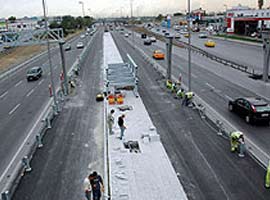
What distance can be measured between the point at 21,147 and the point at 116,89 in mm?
11311

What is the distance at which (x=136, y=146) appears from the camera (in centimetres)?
1611

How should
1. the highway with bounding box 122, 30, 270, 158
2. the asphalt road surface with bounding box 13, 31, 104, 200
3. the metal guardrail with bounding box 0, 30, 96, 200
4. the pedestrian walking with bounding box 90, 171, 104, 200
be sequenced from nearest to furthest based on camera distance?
1. the pedestrian walking with bounding box 90, 171, 104, 200
2. the asphalt road surface with bounding box 13, 31, 104, 200
3. the metal guardrail with bounding box 0, 30, 96, 200
4. the highway with bounding box 122, 30, 270, 158

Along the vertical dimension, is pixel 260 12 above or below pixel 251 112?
above

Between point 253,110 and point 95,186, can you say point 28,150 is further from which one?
point 253,110

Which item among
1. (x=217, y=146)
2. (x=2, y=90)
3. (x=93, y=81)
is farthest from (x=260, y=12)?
(x=217, y=146)

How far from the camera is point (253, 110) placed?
19.2 meters

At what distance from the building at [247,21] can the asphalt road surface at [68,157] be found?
2752 inches

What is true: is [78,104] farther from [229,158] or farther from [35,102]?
[229,158]

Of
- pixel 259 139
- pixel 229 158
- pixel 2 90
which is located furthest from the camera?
pixel 2 90

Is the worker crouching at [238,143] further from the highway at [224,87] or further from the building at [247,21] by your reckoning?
the building at [247,21]

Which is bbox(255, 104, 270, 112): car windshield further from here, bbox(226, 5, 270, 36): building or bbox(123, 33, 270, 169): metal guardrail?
bbox(226, 5, 270, 36): building

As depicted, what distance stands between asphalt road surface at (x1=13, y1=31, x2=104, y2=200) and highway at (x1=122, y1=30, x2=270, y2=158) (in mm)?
7957

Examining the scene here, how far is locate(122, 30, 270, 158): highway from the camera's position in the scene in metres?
18.4

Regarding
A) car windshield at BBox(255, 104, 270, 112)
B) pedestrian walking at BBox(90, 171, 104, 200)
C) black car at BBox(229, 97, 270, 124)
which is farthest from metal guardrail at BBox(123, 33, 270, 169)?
pedestrian walking at BBox(90, 171, 104, 200)
